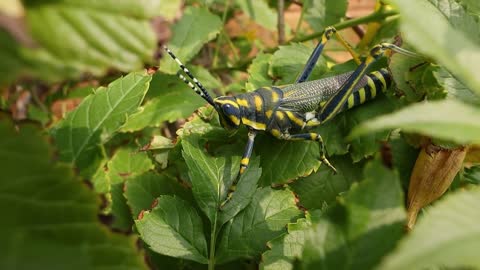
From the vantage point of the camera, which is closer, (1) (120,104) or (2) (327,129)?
(1) (120,104)

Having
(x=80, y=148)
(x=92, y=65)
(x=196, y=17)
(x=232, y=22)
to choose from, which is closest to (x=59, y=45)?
(x=92, y=65)

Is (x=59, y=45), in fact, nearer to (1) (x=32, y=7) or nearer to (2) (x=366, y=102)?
(1) (x=32, y=7)

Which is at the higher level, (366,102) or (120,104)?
(120,104)

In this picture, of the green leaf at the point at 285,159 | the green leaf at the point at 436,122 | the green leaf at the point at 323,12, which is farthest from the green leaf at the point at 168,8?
the green leaf at the point at 323,12

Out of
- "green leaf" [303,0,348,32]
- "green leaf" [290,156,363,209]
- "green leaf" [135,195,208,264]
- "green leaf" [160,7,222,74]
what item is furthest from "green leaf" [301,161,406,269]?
"green leaf" [303,0,348,32]

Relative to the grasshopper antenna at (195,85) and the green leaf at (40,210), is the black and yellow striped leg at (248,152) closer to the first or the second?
the grasshopper antenna at (195,85)

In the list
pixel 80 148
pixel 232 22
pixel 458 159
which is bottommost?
pixel 458 159
